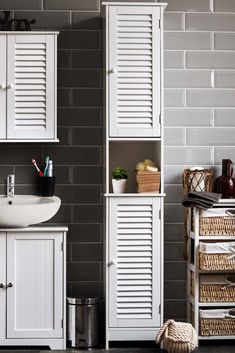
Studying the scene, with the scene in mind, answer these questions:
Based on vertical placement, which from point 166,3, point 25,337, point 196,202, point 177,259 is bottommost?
point 25,337

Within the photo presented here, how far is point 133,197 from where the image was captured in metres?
4.65

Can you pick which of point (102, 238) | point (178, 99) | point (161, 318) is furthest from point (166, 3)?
point (161, 318)

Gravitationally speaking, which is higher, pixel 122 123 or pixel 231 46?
pixel 231 46

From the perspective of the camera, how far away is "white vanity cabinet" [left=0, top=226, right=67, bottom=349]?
4.55m

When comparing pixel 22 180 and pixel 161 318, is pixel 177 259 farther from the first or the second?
pixel 22 180

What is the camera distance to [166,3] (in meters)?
4.76

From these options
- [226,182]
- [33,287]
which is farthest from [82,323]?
[226,182]

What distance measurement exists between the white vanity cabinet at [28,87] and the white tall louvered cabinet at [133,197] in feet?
1.24

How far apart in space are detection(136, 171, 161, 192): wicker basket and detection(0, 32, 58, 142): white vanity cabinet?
2.01ft

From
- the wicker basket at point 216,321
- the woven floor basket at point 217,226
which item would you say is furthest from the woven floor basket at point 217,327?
the woven floor basket at point 217,226

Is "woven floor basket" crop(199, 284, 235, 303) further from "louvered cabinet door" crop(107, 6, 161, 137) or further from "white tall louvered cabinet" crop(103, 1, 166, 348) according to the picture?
"louvered cabinet door" crop(107, 6, 161, 137)

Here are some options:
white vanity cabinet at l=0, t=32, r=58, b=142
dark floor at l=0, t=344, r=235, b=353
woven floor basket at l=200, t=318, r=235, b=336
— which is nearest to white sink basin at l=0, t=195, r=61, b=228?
white vanity cabinet at l=0, t=32, r=58, b=142

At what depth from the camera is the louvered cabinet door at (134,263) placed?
4652 mm

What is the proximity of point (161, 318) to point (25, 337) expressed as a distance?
0.88m
